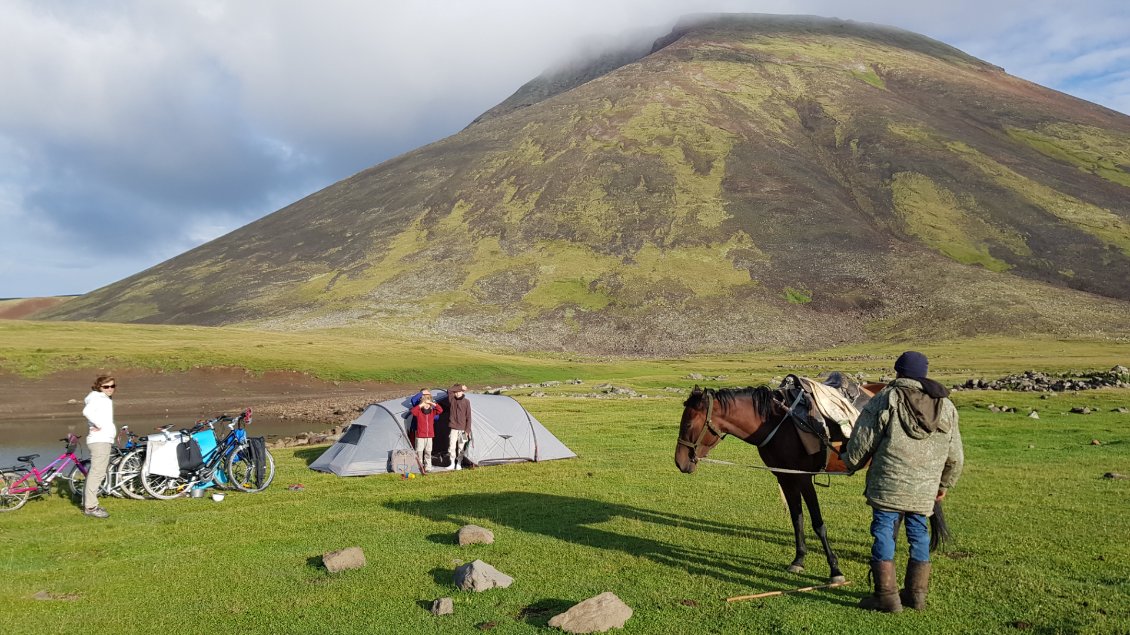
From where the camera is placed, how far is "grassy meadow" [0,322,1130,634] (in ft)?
32.1

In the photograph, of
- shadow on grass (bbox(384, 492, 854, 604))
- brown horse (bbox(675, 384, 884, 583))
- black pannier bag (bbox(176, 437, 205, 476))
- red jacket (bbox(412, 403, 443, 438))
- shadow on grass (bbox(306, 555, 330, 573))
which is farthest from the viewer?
red jacket (bbox(412, 403, 443, 438))

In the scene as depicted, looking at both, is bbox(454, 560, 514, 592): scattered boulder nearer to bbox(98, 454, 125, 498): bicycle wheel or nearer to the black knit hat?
the black knit hat

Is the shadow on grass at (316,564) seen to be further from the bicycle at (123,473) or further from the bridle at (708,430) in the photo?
the bicycle at (123,473)

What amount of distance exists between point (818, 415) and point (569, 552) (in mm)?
4944

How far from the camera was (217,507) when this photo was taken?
17562mm

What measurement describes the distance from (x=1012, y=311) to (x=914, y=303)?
16227 millimetres

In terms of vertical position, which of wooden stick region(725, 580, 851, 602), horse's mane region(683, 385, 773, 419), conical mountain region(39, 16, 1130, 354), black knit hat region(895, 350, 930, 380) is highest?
conical mountain region(39, 16, 1130, 354)

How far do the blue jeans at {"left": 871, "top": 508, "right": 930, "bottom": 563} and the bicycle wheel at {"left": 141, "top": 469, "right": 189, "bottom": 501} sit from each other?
17.0 metres

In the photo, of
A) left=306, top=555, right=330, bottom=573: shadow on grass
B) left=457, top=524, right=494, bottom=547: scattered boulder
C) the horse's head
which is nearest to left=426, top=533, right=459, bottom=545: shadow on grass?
left=457, top=524, right=494, bottom=547: scattered boulder

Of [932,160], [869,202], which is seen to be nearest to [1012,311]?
[869,202]

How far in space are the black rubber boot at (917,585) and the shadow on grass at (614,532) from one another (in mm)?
800

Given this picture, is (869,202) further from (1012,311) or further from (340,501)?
(340,501)

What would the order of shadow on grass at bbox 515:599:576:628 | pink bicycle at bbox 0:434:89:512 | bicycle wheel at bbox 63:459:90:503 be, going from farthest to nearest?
1. bicycle wheel at bbox 63:459:90:503
2. pink bicycle at bbox 0:434:89:512
3. shadow on grass at bbox 515:599:576:628

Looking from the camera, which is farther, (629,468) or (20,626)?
(629,468)
